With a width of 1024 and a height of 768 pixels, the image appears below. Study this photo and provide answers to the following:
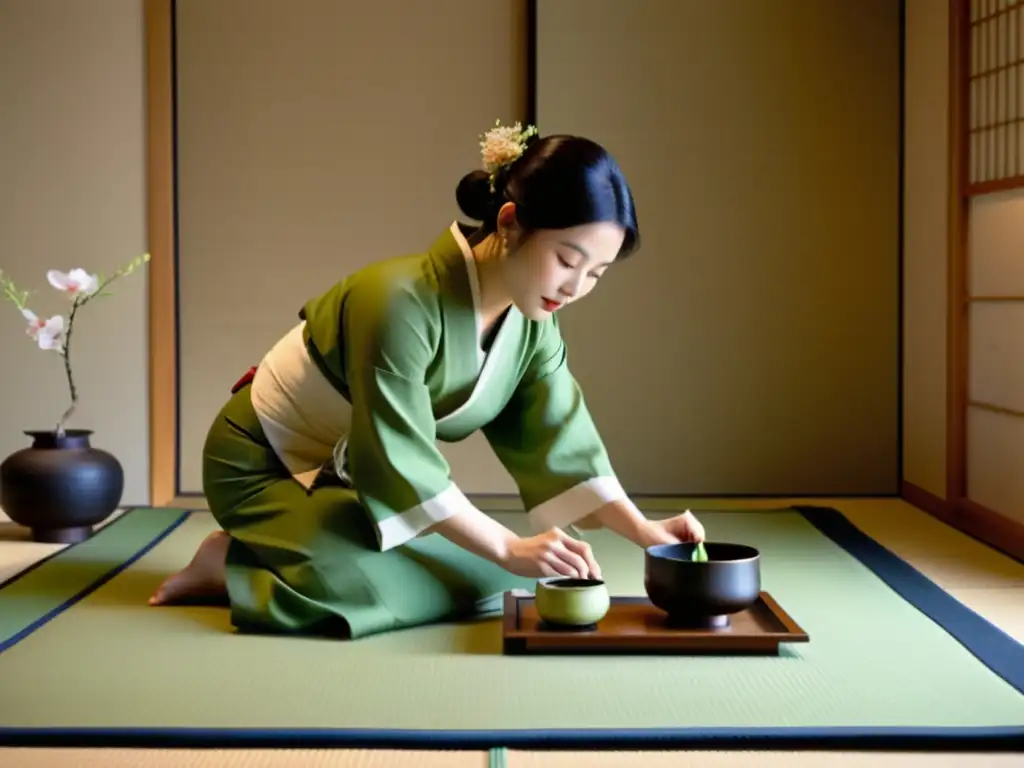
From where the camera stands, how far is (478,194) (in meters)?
2.83

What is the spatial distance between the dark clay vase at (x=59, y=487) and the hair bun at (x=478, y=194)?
5.49ft

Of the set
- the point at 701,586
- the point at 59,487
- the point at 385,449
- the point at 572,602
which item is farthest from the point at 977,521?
the point at 59,487

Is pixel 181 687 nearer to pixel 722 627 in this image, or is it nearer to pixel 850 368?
pixel 722 627

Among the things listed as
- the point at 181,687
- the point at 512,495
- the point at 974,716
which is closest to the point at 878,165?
the point at 512,495

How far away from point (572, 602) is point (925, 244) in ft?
8.68

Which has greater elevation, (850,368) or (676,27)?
(676,27)

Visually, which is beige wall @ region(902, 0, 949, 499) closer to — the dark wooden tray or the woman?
the woman

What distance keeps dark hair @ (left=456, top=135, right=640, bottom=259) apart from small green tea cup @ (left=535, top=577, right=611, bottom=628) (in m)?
0.69

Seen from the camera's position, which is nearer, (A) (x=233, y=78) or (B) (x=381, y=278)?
(B) (x=381, y=278)

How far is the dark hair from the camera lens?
8.50ft

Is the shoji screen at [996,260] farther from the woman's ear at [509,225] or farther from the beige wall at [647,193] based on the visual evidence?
the woman's ear at [509,225]

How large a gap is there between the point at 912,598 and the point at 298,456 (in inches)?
56.9

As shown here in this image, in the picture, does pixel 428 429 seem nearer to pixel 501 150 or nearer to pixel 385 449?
pixel 385 449

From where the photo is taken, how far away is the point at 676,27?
16.2 feet
